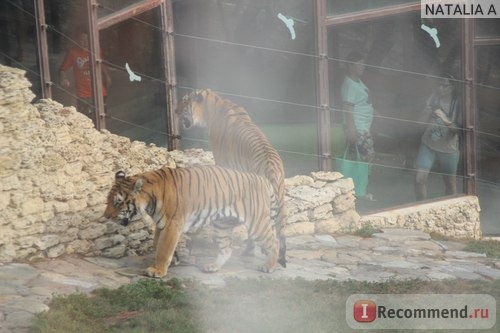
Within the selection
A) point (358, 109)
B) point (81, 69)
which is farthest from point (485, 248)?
point (81, 69)

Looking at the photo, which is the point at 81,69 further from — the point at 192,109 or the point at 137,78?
the point at 192,109

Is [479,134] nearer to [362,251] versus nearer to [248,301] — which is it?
[362,251]

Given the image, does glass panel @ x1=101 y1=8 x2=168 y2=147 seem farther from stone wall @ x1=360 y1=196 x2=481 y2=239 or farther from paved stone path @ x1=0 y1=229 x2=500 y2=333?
stone wall @ x1=360 y1=196 x2=481 y2=239

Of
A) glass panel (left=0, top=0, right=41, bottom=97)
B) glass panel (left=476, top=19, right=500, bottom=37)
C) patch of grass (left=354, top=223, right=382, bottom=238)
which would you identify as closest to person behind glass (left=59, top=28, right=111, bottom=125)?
→ glass panel (left=0, top=0, right=41, bottom=97)

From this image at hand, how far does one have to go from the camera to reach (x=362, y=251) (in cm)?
925

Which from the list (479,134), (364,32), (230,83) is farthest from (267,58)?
(479,134)

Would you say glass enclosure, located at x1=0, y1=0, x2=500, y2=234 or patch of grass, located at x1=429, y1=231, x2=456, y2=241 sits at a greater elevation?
glass enclosure, located at x1=0, y1=0, x2=500, y2=234

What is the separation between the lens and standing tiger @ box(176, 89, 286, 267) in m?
8.91

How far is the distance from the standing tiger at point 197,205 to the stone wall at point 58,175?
588 millimetres

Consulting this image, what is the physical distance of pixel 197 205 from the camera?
7.84 m

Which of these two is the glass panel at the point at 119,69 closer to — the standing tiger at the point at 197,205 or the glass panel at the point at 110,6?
the glass panel at the point at 110,6

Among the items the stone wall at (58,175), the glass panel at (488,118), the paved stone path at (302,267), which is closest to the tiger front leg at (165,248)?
the paved stone path at (302,267)

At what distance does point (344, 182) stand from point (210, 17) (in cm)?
241

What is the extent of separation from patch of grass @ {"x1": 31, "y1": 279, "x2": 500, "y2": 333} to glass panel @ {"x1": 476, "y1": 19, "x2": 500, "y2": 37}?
479 centimetres
